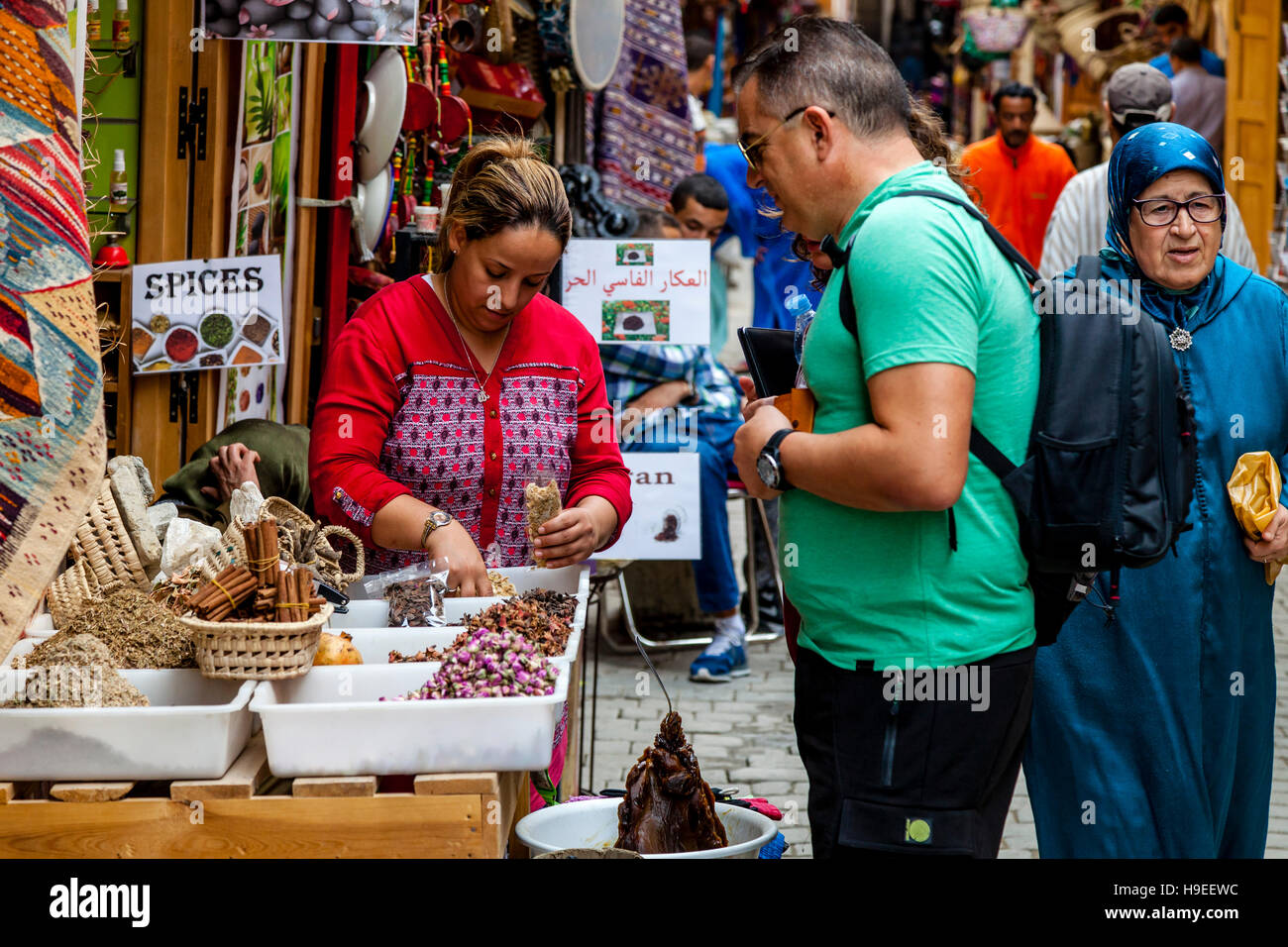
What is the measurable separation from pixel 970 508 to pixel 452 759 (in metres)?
0.90

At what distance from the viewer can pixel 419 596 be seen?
9.53 feet

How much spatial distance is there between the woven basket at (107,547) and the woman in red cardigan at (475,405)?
52 cm

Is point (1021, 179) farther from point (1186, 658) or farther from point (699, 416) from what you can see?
point (1186, 658)

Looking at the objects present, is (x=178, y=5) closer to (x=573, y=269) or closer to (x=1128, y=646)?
(x=573, y=269)

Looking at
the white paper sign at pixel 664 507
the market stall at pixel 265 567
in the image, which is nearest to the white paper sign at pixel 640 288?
the market stall at pixel 265 567

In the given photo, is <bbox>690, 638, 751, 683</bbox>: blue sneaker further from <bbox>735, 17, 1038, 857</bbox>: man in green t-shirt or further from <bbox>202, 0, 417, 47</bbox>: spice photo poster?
<bbox>735, 17, 1038, 857</bbox>: man in green t-shirt

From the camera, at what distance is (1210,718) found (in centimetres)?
324

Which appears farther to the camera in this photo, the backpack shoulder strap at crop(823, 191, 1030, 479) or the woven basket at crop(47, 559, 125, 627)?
the woven basket at crop(47, 559, 125, 627)

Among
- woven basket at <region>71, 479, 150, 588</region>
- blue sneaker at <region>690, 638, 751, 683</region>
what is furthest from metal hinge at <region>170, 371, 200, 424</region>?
blue sneaker at <region>690, 638, 751, 683</region>

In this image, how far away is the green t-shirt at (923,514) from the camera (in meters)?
2.04

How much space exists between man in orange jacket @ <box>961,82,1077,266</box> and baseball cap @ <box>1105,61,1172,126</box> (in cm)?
273

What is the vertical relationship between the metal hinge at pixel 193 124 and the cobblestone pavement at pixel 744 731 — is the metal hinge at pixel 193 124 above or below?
above

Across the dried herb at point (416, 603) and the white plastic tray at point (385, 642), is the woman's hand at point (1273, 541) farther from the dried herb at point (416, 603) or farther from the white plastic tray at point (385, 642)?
the dried herb at point (416, 603)

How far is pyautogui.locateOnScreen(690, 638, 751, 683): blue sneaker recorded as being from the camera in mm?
6348
